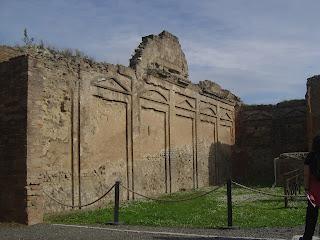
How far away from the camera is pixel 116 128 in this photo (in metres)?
15.6

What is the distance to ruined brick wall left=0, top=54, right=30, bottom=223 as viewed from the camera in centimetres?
1103

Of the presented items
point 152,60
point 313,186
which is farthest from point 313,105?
point 313,186

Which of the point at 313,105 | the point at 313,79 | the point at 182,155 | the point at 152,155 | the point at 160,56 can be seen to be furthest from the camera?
the point at 313,79

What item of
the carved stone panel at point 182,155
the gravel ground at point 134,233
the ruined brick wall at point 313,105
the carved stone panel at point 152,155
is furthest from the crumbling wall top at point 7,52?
the ruined brick wall at point 313,105

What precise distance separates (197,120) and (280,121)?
7.26 metres

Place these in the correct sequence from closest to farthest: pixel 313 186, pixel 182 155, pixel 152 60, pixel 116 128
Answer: pixel 313 186
pixel 116 128
pixel 182 155
pixel 152 60

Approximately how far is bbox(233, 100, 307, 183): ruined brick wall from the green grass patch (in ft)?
40.1

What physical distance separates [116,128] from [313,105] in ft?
41.1

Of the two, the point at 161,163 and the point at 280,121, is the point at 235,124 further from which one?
the point at 161,163

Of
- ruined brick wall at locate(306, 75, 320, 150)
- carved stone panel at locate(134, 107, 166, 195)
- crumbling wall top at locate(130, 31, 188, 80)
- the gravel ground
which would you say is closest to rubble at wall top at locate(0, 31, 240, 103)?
crumbling wall top at locate(130, 31, 188, 80)

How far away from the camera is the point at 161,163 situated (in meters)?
18.5

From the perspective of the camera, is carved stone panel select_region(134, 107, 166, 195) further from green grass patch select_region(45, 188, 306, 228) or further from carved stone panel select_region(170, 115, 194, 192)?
green grass patch select_region(45, 188, 306, 228)

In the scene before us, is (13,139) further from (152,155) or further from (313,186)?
(313,186)

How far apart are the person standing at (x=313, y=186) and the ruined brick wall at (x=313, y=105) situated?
1794 centimetres
